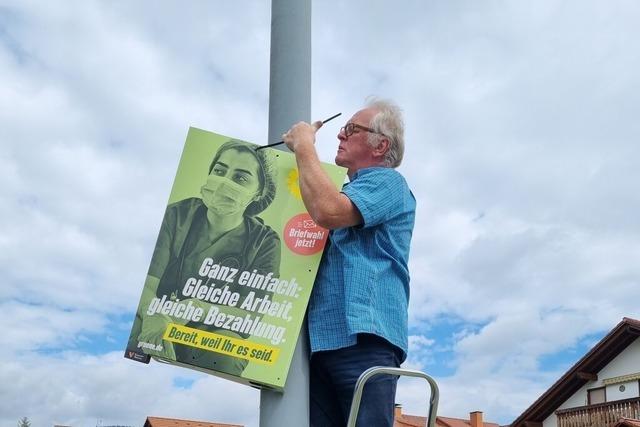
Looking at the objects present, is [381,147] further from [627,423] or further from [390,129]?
[627,423]

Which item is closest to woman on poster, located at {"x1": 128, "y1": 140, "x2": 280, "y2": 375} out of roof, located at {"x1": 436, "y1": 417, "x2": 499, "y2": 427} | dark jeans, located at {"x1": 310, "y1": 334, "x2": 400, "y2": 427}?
dark jeans, located at {"x1": 310, "y1": 334, "x2": 400, "y2": 427}

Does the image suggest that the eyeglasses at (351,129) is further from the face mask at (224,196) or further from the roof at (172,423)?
the roof at (172,423)

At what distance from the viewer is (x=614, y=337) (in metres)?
26.5

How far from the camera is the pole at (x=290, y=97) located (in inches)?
104

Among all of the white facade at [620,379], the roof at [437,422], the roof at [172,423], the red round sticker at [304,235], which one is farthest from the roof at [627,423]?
the red round sticker at [304,235]

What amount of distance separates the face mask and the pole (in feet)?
0.69

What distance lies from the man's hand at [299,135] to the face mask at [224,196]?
0.20 metres

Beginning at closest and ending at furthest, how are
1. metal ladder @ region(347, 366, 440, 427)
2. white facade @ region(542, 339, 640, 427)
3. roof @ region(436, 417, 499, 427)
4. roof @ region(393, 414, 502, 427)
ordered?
metal ladder @ region(347, 366, 440, 427), white facade @ region(542, 339, 640, 427), roof @ region(393, 414, 502, 427), roof @ region(436, 417, 499, 427)

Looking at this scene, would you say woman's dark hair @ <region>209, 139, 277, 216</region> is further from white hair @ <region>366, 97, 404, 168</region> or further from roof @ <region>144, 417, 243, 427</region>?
roof @ <region>144, 417, 243, 427</region>

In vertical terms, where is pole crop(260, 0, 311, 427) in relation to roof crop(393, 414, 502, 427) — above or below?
below

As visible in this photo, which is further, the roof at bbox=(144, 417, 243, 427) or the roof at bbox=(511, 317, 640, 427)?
the roof at bbox=(144, 417, 243, 427)

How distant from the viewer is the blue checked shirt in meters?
2.74

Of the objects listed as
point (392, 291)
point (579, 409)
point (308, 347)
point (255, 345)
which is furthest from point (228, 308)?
point (579, 409)

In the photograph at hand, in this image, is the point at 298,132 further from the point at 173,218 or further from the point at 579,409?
the point at 579,409
